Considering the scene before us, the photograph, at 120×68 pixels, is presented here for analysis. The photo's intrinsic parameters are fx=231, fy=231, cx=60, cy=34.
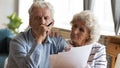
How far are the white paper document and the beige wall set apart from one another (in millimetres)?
5004

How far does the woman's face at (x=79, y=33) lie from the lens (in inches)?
67.3

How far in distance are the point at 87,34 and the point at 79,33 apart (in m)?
0.07

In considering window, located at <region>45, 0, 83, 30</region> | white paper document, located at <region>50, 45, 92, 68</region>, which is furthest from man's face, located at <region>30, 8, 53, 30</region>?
window, located at <region>45, 0, 83, 30</region>

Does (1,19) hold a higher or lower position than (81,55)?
lower

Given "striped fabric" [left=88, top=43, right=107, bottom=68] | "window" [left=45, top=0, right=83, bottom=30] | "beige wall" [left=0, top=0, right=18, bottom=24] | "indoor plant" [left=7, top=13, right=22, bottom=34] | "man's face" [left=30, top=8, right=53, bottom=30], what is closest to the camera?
"man's face" [left=30, top=8, right=53, bottom=30]

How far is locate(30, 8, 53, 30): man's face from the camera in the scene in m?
1.48

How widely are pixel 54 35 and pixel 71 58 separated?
0.95 ft

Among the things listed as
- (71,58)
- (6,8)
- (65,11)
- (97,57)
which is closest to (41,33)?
(71,58)

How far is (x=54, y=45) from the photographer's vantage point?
1.65 meters

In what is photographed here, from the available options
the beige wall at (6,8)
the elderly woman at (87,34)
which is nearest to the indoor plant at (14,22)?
the beige wall at (6,8)

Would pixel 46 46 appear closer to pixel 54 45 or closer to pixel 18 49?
pixel 54 45

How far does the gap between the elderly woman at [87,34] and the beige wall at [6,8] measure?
15.6 ft

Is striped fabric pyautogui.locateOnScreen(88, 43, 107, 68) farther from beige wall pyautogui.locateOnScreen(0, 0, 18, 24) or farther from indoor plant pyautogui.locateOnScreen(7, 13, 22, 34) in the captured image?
beige wall pyautogui.locateOnScreen(0, 0, 18, 24)

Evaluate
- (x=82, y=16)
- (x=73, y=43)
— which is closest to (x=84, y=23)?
(x=82, y=16)
